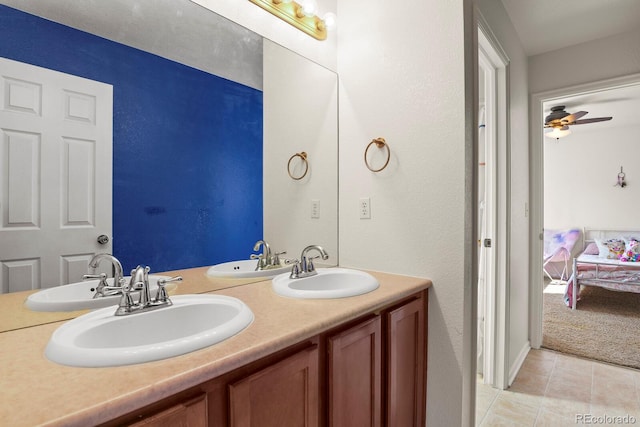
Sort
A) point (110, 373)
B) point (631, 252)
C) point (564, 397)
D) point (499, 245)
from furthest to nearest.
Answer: point (631, 252) → point (499, 245) → point (564, 397) → point (110, 373)

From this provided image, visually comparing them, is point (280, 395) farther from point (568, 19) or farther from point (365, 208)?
point (568, 19)

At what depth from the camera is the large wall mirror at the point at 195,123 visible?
3.37 ft

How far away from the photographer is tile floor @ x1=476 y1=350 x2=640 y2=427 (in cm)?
180

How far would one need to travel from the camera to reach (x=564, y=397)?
6.55 feet

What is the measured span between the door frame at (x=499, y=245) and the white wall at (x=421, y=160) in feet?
2.52

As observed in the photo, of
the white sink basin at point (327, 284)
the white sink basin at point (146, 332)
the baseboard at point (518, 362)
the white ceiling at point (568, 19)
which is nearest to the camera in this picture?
the white sink basin at point (146, 332)

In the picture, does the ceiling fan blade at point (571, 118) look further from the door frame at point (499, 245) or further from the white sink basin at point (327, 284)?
the white sink basin at point (327, 284)

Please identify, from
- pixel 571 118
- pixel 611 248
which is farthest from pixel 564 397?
pixel 611 248

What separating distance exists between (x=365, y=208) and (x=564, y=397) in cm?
167

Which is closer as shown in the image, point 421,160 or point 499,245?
point 421,160

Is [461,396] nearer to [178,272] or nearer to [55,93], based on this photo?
[178,272]

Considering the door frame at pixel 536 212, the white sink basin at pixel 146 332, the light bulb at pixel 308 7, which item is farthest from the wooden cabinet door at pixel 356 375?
the door frame at pixel 536 212

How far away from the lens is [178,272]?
1235 mm

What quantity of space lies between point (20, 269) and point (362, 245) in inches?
52.0
